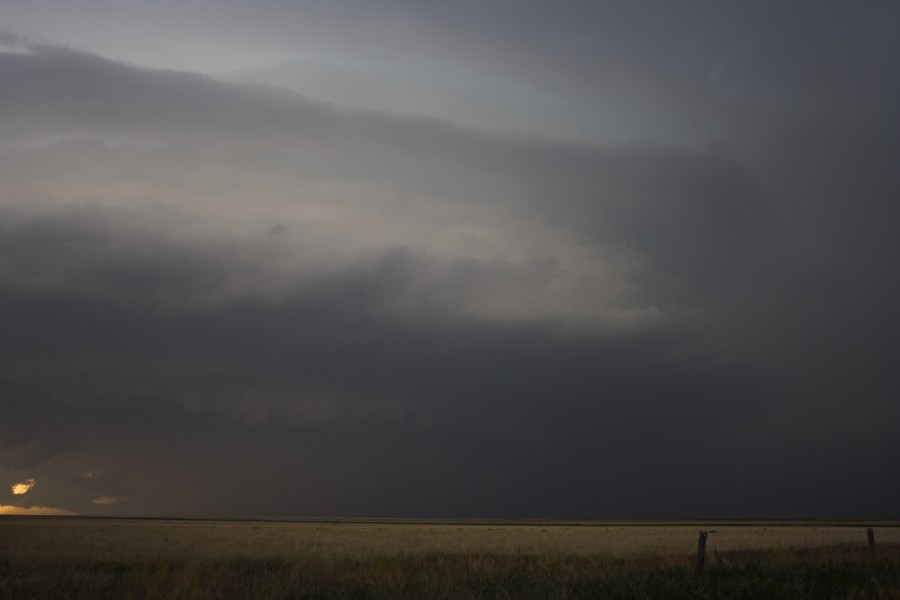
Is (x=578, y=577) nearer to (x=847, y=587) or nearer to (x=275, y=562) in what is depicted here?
(x=847, y=587)

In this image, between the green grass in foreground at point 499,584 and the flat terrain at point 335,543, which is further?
the flat terrain at point 335,543

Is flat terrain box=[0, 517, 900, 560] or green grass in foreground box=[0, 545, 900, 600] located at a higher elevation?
green grass in foreground box=[0, 545, 900, 600]

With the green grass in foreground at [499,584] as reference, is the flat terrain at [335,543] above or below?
below

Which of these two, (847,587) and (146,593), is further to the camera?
(847,587)

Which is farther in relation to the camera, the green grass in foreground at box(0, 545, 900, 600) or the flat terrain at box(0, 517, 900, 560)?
the flat terrain at box(0, 517, 900, 560)

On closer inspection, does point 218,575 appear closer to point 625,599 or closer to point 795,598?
point 625,599

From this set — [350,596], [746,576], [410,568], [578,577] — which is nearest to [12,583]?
[350,596]

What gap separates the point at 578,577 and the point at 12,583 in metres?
14.9

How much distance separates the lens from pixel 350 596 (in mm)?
16672

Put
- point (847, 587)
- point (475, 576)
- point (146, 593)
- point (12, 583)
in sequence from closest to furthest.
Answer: point (146, 593), point (12, 583), point (847, 587), point (475, 576)

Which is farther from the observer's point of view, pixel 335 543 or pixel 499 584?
pixel 335 543

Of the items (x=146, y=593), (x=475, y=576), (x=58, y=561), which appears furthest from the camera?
(x=58, y=561)

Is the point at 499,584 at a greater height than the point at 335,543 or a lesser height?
greater

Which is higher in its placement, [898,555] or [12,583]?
[12,583]
